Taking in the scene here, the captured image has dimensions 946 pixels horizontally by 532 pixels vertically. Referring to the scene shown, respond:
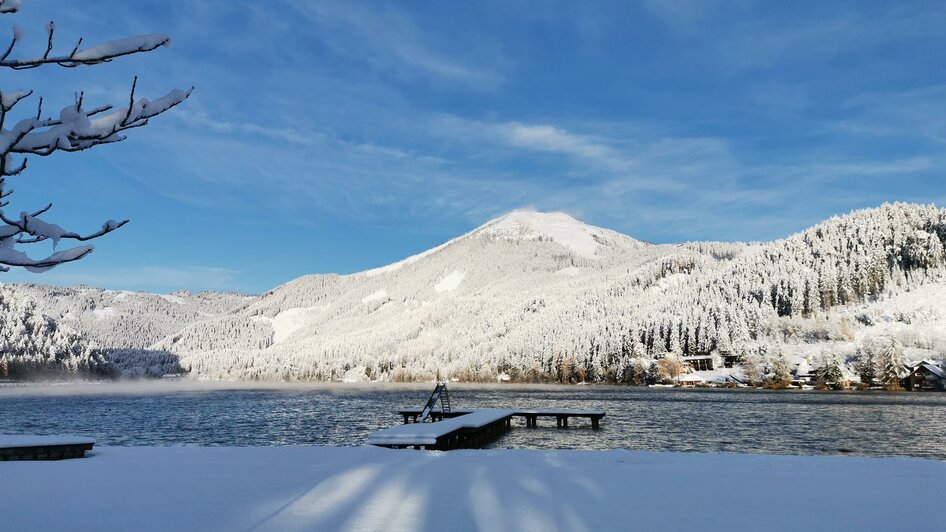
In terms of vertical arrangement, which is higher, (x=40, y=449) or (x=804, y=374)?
(x=804, y=374)

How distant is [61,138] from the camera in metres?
5.61

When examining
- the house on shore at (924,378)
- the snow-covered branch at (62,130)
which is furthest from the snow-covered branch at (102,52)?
the house on shore at (924,378)

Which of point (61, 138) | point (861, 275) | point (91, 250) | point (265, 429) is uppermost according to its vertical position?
point (861, 275)

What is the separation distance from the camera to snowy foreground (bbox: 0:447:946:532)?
12.2 m

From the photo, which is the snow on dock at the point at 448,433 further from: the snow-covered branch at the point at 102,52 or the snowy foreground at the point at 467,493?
the snow-covered branch at the point at 102,52

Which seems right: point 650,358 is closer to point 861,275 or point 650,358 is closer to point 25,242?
point 861,275

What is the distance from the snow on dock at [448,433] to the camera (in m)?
29.7

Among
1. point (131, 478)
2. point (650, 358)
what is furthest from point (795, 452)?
point (650, 358)

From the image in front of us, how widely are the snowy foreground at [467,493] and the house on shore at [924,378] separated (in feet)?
417

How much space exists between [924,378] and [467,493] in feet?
465

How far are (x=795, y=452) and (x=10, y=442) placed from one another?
4172 centimetres

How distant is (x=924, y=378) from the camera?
12325 cm

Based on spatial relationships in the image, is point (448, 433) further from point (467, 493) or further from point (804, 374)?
point (804, 374)

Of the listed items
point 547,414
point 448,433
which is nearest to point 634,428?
point 547,414
